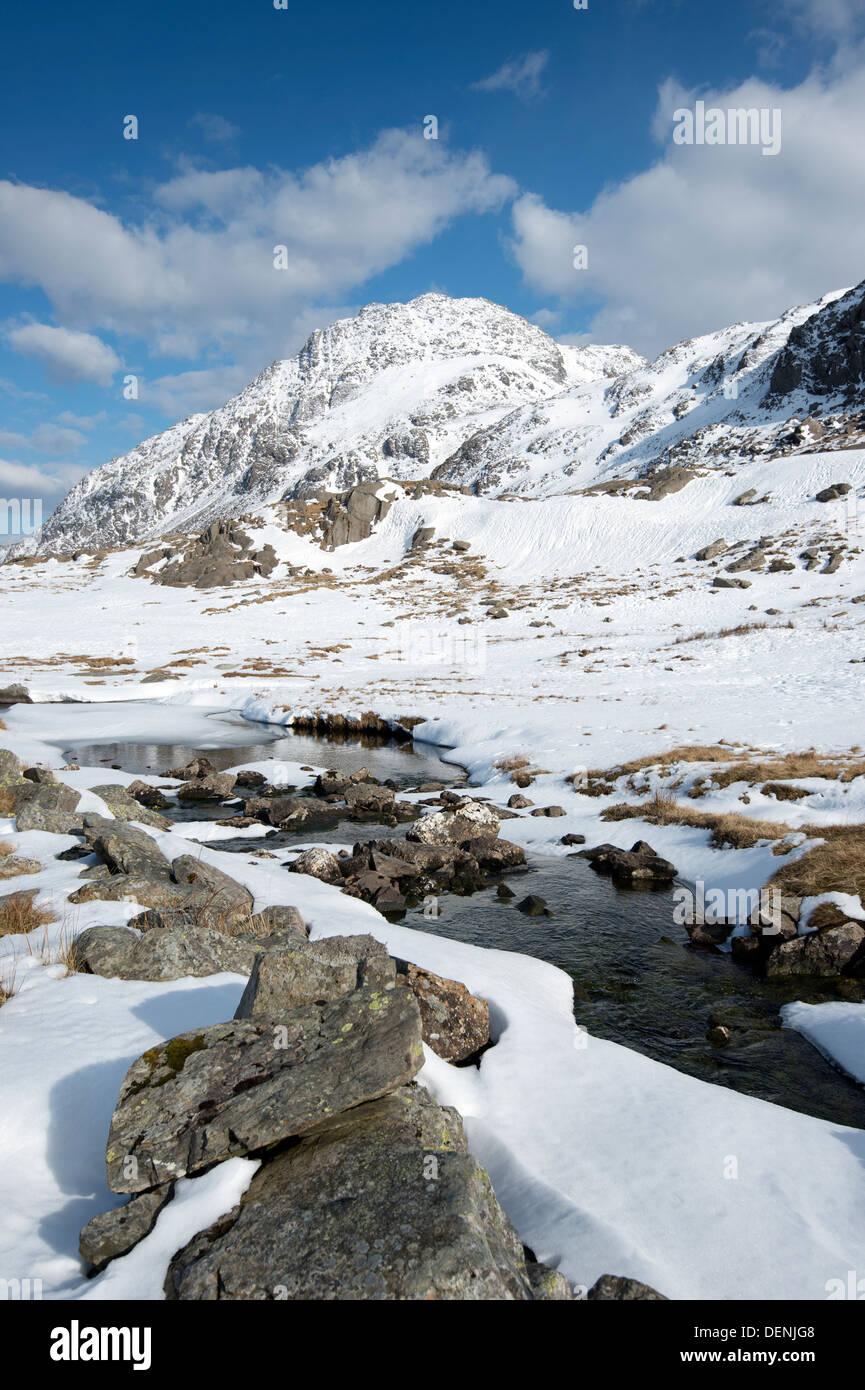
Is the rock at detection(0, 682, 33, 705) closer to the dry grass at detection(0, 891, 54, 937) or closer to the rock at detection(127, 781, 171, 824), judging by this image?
the rock at detection(127, 781, 171, 824)

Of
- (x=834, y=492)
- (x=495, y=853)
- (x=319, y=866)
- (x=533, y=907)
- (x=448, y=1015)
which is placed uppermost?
(x=834, y=492)

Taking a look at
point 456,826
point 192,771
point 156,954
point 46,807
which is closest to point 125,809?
point 46,807

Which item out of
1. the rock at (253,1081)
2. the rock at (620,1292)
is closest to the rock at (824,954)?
the rock at (620,1292)

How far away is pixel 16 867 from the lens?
36.5ft

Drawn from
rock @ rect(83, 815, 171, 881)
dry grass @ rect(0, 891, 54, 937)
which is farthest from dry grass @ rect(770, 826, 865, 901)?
dry grass @ rect(0, 891, 54, 937)

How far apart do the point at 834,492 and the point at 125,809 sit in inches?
2881

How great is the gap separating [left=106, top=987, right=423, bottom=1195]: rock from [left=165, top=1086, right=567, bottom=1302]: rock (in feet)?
0.64

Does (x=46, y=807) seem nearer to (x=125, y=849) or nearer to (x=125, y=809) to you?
(x=125, y=809)

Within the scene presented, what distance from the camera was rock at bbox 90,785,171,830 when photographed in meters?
16.8

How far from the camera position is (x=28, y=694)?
3988cm

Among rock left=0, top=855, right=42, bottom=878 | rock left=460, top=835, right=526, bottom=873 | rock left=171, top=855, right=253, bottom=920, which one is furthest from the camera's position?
rock left=460, top=835, right=526, bottom=873
